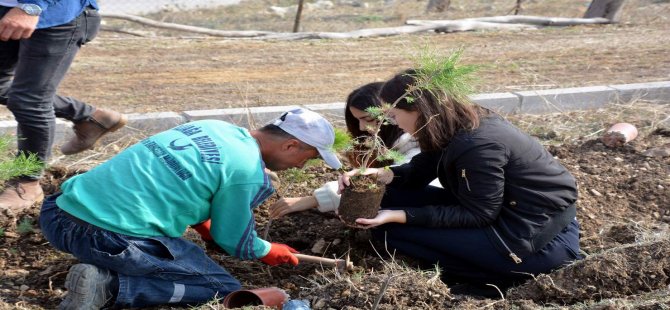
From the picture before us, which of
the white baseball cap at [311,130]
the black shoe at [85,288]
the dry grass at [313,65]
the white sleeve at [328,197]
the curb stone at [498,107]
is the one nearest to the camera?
the black shoe at [85,288]

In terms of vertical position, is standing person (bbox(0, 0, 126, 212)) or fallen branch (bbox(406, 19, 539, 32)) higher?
standing person (bbox(0, 0, 126, 212))

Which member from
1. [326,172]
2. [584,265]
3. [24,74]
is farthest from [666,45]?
[24,74]

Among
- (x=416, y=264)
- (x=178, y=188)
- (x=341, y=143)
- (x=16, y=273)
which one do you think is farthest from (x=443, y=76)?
(x=16, y=273)

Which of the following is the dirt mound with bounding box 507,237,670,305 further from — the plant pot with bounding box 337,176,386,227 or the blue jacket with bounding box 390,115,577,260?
the plant pot with bounding box 337,176,386,227

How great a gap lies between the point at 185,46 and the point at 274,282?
540 centimetres

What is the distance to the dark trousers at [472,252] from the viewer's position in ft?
12.5

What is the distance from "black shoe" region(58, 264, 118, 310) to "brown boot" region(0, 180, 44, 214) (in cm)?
107

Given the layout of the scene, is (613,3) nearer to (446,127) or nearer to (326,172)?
(326,172)

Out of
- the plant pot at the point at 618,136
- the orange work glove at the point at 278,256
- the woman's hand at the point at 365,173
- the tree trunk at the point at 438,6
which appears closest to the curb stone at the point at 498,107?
the plant pot at the point at 618,136

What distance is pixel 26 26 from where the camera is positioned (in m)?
3.95

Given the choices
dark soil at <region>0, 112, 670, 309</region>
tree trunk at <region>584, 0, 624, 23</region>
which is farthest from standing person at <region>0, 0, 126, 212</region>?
tree trunk at <region>584, 0, 624, 23</region>

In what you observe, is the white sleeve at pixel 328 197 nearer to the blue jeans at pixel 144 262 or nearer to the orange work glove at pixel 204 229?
the orange work glove at pixel 204 229

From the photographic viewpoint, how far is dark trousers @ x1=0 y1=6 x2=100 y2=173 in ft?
13.7

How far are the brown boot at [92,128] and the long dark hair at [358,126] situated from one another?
4.85ft
